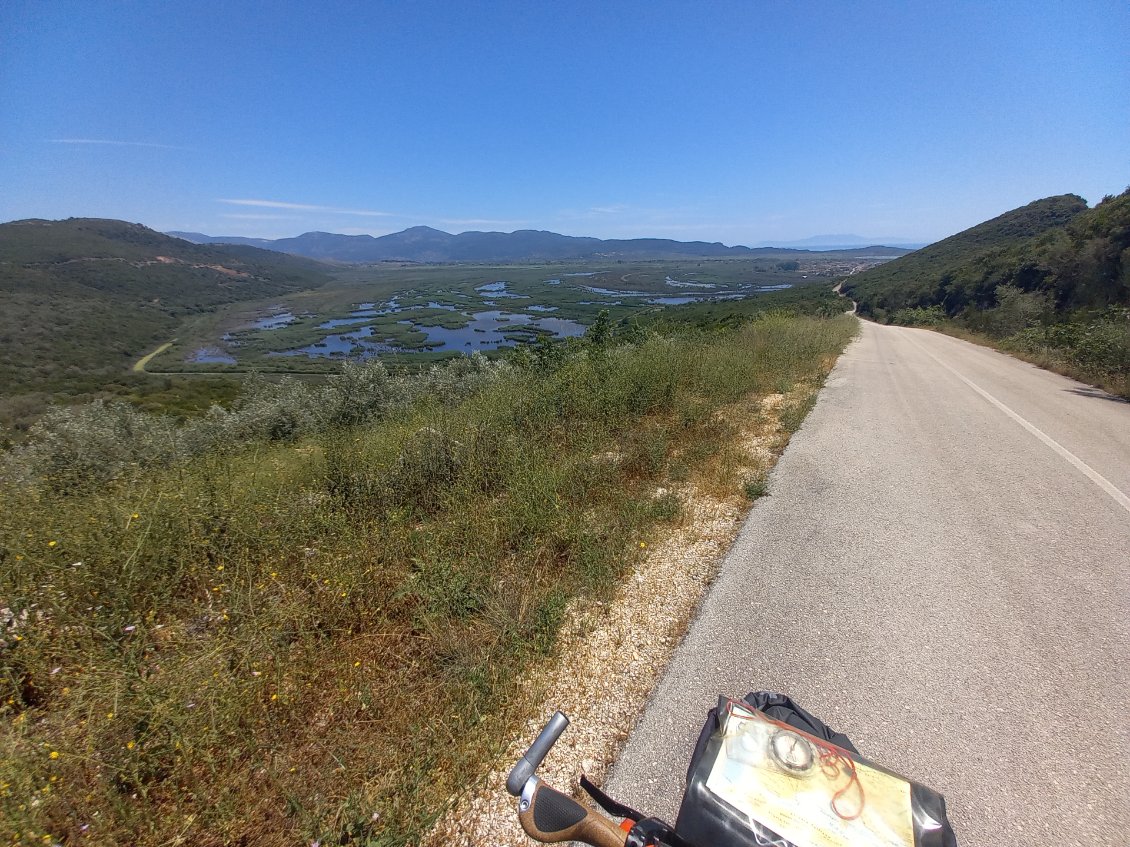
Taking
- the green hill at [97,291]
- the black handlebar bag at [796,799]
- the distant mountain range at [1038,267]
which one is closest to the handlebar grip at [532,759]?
the black handlebar bag at [796,799]

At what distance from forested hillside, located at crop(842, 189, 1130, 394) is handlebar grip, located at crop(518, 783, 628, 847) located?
13.9 m

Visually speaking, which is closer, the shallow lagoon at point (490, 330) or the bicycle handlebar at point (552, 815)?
the bicycle handlebar at point (552, 815)

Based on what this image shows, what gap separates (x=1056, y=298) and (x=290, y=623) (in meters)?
35.7

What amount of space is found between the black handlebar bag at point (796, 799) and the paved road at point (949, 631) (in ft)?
2.76

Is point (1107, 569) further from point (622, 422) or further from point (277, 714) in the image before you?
point (277, 714)

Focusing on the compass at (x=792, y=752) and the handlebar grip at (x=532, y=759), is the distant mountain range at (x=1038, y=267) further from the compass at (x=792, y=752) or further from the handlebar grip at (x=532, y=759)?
the handlebar grip at (x=532, y=759)

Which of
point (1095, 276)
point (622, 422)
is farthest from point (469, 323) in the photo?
point (622, 422)

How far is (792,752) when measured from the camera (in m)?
1.41

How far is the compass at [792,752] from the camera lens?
1.36m

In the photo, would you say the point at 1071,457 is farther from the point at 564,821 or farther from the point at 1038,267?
the point at 1038,267

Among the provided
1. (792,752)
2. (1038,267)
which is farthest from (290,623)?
(1038,267)

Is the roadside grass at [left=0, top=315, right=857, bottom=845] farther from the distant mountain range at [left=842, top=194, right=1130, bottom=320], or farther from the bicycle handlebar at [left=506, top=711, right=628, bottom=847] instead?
the distant mountain range at [left=842, top=194, right=1130, bottom=320]

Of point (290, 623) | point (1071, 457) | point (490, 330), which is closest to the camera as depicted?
point (290, 623)

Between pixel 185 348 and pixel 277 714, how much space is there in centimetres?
8805
